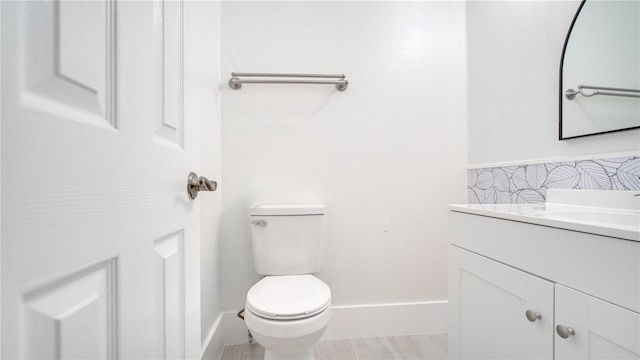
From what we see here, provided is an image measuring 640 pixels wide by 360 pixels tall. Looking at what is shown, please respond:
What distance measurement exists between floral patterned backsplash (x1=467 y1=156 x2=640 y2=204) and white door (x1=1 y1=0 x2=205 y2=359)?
1.35 m

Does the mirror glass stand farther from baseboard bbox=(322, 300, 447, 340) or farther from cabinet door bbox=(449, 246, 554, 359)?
baseboard bbox=(322, 300, 447, 340)

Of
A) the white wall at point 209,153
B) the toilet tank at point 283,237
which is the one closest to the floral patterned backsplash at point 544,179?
the toilet tank at point 283,237

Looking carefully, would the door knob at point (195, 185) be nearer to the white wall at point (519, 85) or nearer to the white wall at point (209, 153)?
the white wall at point (209, 153)

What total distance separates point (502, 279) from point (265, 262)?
101 centimetres

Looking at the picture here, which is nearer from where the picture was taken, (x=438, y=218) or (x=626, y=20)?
(x=626, y=20)

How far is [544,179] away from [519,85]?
19.5 inches

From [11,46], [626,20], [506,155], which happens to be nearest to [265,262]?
[11,46]

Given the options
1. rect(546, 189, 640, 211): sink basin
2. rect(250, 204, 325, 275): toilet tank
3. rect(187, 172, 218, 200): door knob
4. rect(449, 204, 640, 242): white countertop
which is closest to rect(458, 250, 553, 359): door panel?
rect(449, 204, 640, 242): white countertop

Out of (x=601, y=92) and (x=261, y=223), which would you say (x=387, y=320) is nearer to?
(x=261, y=223)

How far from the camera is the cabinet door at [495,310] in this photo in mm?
602

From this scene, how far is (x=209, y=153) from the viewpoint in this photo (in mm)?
1199

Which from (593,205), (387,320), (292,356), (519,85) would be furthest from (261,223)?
(519,85)

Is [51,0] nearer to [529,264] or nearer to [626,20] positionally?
[529,264]

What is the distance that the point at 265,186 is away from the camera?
141 cm
